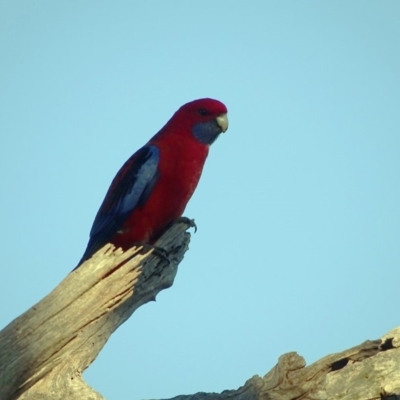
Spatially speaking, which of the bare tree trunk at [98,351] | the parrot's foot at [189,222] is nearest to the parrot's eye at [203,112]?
the parrot's foot at [189,222]

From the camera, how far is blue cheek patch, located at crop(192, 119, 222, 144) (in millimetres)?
8825

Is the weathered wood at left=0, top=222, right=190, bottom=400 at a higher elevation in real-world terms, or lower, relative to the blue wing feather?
lower

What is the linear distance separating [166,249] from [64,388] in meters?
2.19

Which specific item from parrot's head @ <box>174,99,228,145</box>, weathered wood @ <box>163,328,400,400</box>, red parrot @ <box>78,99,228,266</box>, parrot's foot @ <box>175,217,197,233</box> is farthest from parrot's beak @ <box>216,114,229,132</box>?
weathered wood @ <box>163,328,400,400</box>

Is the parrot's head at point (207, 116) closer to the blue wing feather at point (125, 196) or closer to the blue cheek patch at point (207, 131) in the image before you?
the blue cheek patch at point (207, 131)

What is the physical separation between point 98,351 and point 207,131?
3990 mm

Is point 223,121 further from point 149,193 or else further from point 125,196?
point 125,196

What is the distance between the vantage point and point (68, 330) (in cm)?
540

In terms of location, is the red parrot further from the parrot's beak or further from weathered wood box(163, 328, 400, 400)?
weathered wood box(163, 328, 400, 400)

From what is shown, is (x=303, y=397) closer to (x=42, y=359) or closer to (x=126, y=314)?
(x=126, y=314)

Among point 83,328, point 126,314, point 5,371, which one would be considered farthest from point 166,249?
point 5,371

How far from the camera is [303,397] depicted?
18.6ft

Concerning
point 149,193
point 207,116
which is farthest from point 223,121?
point 149,193

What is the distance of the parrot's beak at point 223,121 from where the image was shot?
29.5ft
